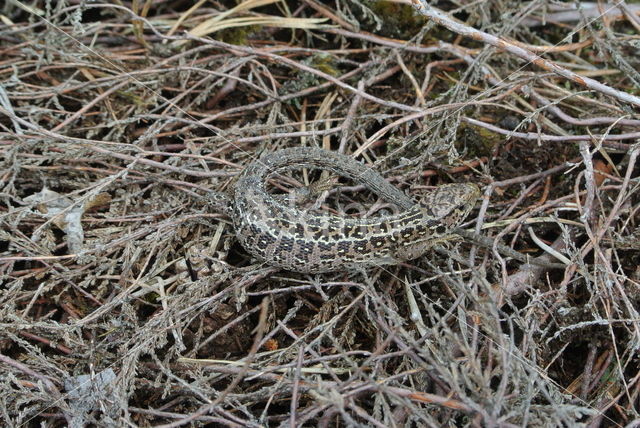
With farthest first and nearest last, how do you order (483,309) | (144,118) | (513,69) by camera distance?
(513,69), (144,118), (483,309)

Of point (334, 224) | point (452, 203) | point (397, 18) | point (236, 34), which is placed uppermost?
point (397, 18)

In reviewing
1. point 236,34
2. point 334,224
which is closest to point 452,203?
point 334,224

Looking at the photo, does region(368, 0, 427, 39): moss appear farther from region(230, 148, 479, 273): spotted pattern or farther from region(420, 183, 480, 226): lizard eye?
region(420, 183, 480, 226): lizard eye

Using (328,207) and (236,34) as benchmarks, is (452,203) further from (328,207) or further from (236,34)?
(236,34)

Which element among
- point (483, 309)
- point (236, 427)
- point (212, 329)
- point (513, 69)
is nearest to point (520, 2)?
point (513, 69)

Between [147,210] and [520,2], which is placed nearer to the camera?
[147,210]

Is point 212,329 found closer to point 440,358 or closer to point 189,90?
point 440,358

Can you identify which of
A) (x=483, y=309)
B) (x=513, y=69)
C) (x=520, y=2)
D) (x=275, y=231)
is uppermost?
(x=520, y=2)

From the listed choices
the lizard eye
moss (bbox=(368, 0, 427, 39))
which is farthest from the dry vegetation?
the lizard eye

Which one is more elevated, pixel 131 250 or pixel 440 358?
pixel 440 358
